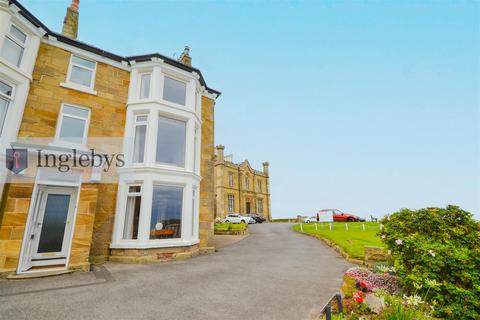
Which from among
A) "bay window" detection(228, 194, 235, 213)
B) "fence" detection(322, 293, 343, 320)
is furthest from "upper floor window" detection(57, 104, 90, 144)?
"bay window" detection(228, 194, 235, 213)

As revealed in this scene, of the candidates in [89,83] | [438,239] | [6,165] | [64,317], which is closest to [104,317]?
[64,317]

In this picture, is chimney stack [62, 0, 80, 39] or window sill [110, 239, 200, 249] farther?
chimney stack [62, 0, 80, 39]

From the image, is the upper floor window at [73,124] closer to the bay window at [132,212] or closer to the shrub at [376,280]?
the bay window at [132,212]

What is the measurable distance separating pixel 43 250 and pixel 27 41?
8.08m

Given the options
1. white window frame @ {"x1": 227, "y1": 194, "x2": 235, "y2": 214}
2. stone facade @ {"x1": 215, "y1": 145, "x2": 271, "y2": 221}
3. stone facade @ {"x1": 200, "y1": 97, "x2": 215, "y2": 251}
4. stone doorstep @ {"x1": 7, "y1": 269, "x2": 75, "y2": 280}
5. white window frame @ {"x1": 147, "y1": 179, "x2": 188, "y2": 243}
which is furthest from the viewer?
white window frame @ {"x1": 227, "y1": 194, "x2": 235, "y2": 214}

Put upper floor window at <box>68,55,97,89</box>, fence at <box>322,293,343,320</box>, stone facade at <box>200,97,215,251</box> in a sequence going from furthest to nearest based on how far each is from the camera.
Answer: stone facade at <box>200,97,215,251</box> < upper floor window at <box>68,55,97,89</box> < fence at <box>322,293,343,320</box>

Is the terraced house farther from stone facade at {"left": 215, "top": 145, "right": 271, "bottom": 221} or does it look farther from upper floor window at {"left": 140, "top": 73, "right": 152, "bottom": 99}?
stone facade at {"left": 215, "top": 145, "right": 271, "bottom": 221}

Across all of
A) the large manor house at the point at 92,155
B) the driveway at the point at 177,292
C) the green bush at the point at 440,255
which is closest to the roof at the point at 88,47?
the large manor house at the point at 92,155

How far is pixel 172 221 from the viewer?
405 inches

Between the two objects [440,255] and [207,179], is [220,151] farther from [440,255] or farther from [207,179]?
[440,255]

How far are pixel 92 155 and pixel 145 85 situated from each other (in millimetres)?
4492

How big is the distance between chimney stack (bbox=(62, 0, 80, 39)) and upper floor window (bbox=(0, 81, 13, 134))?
15.2ft

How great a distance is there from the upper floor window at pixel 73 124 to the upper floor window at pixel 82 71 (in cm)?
130

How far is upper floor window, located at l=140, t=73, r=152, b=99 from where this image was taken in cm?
1116
